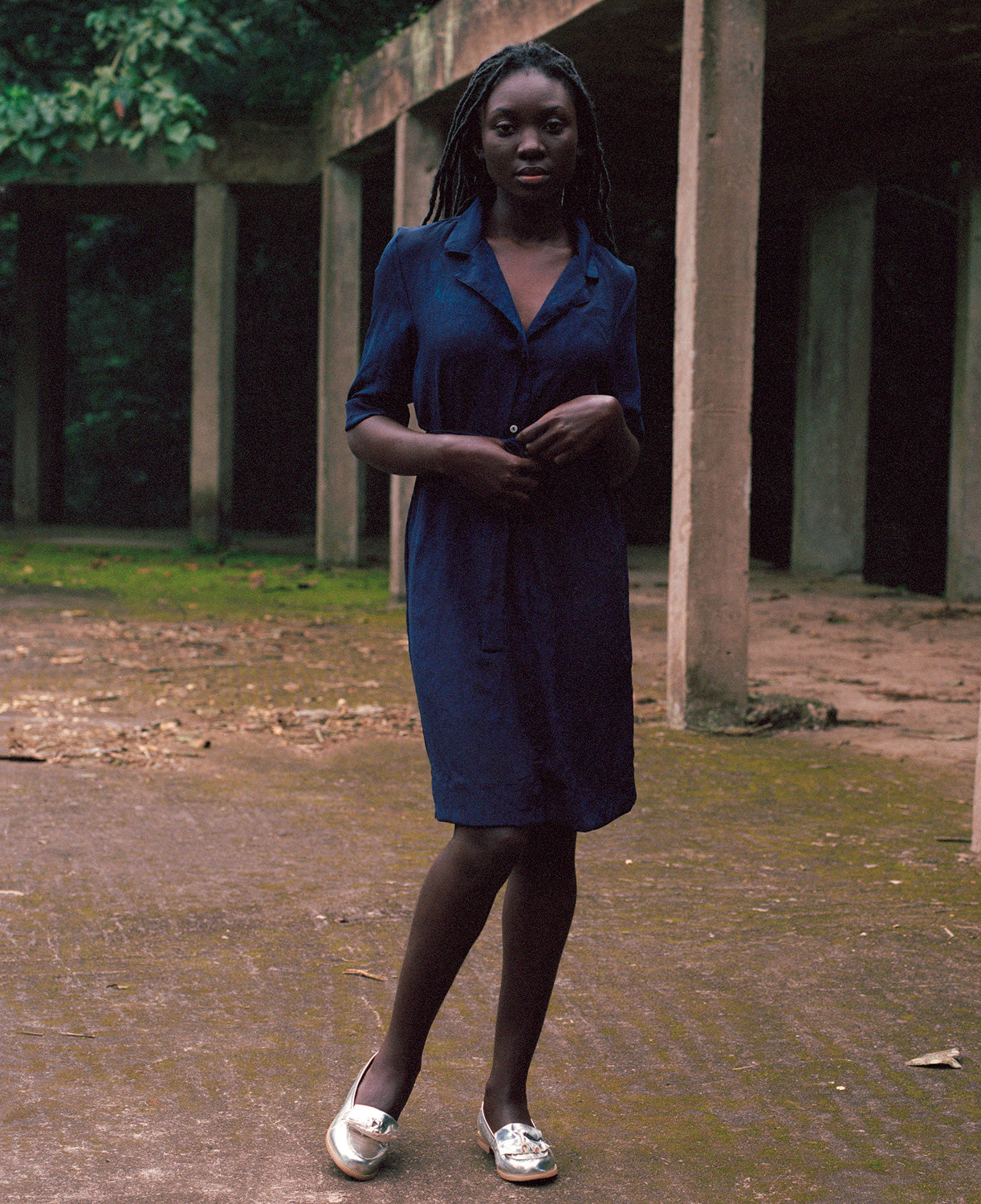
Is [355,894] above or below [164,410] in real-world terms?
below

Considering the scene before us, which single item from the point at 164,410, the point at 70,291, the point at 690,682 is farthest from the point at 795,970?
the point at 70,291

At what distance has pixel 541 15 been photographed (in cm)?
859

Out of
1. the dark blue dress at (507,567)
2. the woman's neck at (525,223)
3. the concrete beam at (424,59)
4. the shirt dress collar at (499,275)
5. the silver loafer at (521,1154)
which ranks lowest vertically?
the silver loafer at (521,1154)

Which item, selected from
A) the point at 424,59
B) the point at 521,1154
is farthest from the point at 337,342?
the point at 521,1154

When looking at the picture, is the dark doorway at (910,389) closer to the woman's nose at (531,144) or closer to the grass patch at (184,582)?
the grass patch at (184,582)

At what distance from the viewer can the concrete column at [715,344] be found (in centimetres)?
671

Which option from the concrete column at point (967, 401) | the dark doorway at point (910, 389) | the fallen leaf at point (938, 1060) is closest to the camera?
the fallen leaf at point (938, 1060)

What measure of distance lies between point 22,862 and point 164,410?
19.0 m

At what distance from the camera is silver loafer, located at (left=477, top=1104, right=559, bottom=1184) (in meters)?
2.58

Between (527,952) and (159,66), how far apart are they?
1259cm

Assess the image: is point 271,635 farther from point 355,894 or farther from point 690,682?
point 355,894

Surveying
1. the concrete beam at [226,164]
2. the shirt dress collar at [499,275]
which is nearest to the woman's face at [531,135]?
the shirt dress collar at [499,275]

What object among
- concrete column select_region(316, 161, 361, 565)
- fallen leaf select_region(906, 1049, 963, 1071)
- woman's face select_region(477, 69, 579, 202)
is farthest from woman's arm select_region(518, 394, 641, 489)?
concrete column select_region(316, 161, 361, 565)

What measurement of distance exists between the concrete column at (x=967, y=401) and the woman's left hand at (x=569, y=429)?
9.78 metres
